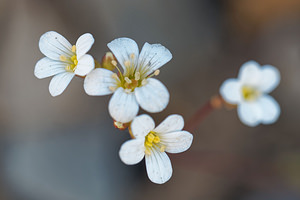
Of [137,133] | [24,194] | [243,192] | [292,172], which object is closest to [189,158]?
[243,192]

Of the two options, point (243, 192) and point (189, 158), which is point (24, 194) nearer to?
point (189, 158)

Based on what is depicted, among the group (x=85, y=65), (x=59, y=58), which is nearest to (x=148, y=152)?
(x=85, y=65)

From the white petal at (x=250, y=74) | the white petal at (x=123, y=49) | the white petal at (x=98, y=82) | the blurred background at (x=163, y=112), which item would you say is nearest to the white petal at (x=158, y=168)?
the white petal at (x=98, y=82)

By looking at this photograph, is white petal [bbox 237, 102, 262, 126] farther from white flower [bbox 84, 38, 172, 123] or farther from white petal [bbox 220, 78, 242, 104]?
white flower [bbox 84, 38, 172, 123]

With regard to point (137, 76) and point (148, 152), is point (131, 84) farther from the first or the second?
point (148, 152)

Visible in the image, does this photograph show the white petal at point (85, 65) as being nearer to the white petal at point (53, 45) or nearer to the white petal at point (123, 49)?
the white petal at point (123, 49)
